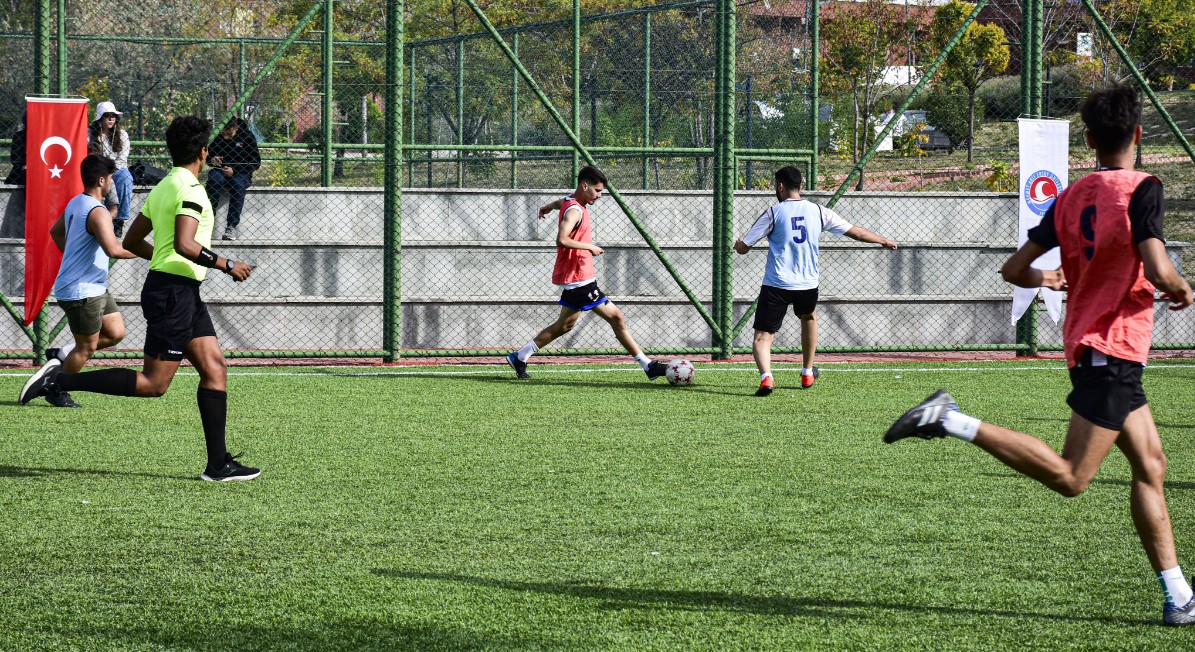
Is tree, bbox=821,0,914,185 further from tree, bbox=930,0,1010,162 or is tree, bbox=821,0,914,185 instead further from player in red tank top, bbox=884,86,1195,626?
player in red tank top, bbox=884,86,1195,626

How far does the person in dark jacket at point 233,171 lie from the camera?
15031mm

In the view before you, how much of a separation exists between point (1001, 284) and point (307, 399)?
9241mm

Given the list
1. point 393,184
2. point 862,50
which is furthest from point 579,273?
point 862,50

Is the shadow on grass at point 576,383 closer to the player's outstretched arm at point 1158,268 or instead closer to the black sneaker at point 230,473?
the black sneaker at point 230,473

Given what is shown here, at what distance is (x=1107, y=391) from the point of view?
4461 millimetres

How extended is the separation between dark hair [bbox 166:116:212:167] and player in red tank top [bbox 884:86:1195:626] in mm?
4090

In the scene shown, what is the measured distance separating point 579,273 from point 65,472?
17.4 ft

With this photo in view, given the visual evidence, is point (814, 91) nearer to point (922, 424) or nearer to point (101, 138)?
point (101, 138)

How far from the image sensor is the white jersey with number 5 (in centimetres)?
1088

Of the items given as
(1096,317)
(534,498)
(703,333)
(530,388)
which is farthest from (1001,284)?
(1096,317)

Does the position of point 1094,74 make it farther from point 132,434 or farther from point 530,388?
point 132,434

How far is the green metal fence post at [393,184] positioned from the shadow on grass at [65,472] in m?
5.69

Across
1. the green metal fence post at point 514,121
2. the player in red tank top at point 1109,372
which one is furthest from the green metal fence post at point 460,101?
the player in red tank top at point 1109,372

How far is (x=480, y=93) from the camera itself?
1903 cm
